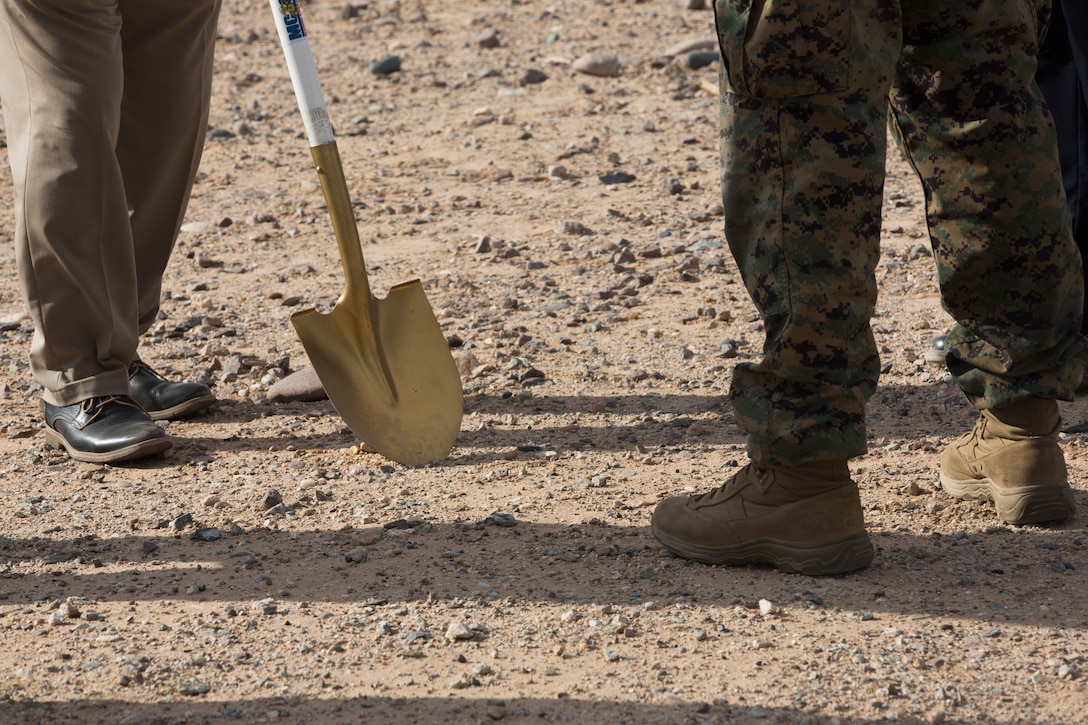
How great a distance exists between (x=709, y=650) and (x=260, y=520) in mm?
998

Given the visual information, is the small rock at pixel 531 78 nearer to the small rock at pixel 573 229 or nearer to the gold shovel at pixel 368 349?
the small rock at pixel 573 229

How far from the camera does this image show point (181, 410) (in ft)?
10.2

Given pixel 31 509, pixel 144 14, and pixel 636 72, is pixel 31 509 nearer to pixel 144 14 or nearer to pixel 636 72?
pixel 144 14

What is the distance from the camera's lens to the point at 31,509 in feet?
8.52

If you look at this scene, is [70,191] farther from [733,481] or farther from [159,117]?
[733,481]

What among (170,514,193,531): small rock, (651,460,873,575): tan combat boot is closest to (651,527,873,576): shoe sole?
(651,460,873,575): tan combat boot

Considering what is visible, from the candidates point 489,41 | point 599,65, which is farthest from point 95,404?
point 489,41

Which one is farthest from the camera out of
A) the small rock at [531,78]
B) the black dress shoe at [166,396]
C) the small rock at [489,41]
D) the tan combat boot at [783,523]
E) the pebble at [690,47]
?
the small rock at [489,41]

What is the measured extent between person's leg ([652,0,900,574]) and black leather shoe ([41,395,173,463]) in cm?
138

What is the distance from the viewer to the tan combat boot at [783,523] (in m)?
2.13

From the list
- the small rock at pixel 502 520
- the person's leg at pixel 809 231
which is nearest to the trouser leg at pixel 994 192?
the person's leg at pixel 809 231

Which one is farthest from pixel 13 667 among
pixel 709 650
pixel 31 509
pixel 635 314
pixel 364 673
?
pixel 635 314

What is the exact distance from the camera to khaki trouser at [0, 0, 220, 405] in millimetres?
2719

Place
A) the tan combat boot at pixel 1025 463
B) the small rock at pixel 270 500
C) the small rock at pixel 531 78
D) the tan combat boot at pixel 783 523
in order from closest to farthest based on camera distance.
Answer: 1. the tan combat boot at pixel 783 523
2. the tan combat boot at pixel 1025 463
3. the small rock at pixel 270 500
4. the small rock at pixel 531 78
